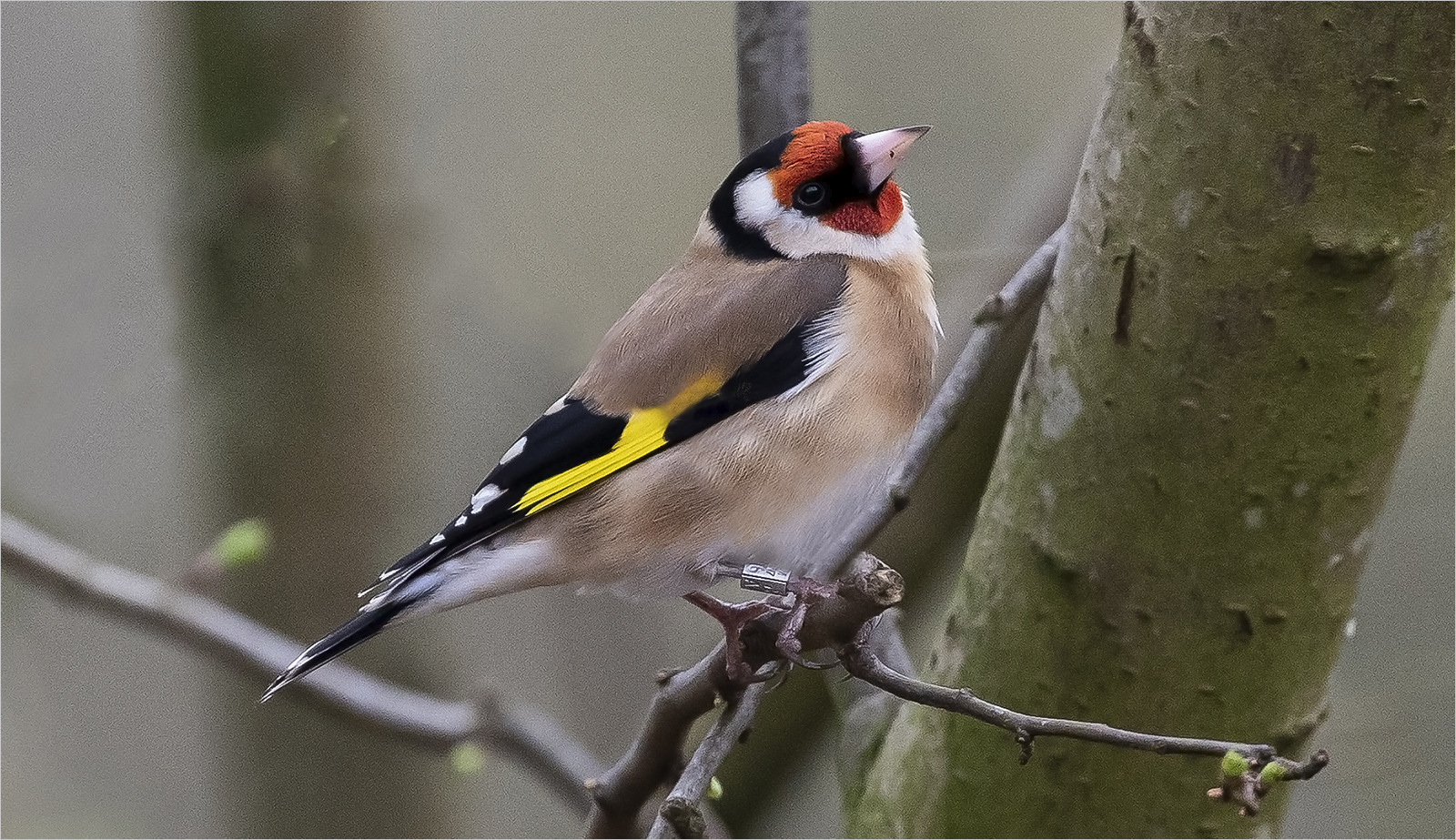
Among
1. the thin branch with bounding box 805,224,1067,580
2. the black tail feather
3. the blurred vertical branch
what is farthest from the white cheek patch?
the blurred vertical branch

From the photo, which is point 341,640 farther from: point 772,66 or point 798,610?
point 772,66

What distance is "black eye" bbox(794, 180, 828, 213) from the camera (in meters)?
2.18

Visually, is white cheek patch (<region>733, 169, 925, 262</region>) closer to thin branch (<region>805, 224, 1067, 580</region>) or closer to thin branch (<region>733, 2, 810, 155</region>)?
thin branch (<region>733, 2, 810, 155</region>)

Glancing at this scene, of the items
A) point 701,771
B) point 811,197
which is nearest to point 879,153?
point 811,197

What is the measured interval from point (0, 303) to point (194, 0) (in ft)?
3.33

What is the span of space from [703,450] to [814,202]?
502mm

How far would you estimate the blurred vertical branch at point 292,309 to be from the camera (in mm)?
2898

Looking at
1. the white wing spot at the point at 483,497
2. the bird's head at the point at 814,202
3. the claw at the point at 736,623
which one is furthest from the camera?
the bird's head at the point at 814,202

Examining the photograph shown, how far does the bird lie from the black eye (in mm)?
46

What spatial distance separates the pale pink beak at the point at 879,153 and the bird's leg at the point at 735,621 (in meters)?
0.71

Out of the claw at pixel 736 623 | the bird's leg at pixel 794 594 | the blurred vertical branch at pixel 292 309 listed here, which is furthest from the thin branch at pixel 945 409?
the blurred vertical branch at pixel 292 309

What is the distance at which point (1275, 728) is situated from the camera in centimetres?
189

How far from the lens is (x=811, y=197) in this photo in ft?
7.24

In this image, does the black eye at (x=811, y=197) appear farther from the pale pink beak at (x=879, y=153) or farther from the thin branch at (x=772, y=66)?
the thin branch at (x=772, y=66)
